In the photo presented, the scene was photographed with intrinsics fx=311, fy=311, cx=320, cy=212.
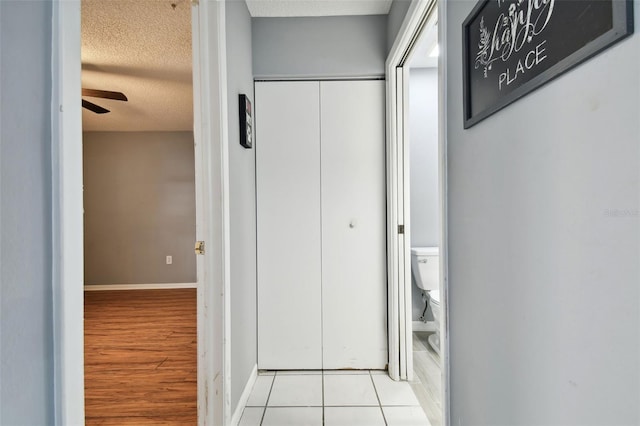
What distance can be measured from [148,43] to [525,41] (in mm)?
2719

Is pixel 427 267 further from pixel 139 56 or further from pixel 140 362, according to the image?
pixel 139 56

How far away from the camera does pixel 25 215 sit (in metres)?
0.55

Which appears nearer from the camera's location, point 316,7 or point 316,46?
point 316,7

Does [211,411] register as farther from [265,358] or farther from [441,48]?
[441,48]

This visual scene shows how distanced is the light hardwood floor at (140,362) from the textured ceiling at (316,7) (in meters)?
2.57

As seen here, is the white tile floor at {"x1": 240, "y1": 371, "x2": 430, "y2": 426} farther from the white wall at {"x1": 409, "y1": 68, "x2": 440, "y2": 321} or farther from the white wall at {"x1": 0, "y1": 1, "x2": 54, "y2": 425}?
the white wall at {"x1": 0, "y1": 1, "x2": 54, "y2": 425}

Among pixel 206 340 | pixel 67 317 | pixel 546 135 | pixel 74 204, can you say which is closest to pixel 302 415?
pixel 206 340

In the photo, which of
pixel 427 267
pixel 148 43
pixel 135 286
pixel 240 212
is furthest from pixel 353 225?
pixel 135 286

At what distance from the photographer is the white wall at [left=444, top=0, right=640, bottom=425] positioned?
1.60 feet

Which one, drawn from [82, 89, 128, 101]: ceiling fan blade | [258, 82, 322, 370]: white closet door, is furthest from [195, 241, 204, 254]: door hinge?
[82, 89, 128, 101]: ceiling fan blade

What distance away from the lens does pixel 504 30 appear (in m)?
0.76

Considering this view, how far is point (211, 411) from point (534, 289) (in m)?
1.41

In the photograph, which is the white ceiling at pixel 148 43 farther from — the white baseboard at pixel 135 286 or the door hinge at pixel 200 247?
the white baseboard at pixel 135 286

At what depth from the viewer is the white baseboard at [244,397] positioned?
1659 mm
